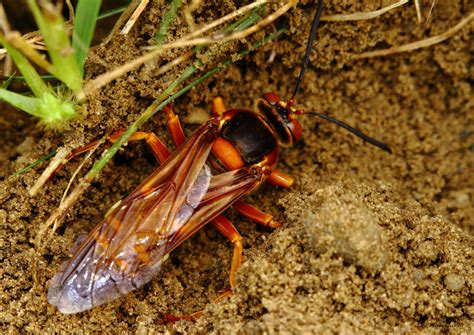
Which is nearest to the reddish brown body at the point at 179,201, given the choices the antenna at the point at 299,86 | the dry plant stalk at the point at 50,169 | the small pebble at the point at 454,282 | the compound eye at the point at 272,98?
the compound eye at the point at 272,98

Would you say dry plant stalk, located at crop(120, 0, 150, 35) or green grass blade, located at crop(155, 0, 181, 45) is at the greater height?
dry plant stalk, located at crop(120, 0, 150, 35)

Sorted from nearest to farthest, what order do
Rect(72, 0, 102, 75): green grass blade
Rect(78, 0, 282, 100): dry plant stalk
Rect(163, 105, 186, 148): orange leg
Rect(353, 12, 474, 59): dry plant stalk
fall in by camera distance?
Rect(78, 0, 282, 100): dry plant stalk
Rect(72, 0, 102, 75): green grass blade
Rect(163, 105, 186, 148): orange leg
Rect(353, 12, 474, 59): dry plant stalk

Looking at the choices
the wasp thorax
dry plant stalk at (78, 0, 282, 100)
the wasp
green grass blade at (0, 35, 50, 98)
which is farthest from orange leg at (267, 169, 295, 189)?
green grass blade at (0, 35, 50, 98)

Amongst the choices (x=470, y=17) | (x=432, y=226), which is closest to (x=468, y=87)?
(x=470, y=17)

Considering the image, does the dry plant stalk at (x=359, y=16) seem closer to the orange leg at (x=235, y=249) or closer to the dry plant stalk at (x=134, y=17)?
the dry plant stalk at (x=134, y=17)

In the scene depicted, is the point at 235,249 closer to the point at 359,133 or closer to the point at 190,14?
the point at 359,133

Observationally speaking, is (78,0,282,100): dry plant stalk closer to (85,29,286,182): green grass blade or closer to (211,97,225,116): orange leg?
(85,29,286,182): green grass blade

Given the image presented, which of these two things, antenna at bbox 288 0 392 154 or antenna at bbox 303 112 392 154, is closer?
antenna at bbox 288 0 392 154

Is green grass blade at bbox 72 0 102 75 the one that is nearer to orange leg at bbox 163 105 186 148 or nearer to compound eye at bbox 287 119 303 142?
orange leg at bbox 163 105 186 148

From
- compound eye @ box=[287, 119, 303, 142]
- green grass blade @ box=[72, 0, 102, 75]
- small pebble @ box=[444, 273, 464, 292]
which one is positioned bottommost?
small pebble @ box=[444, 273, 464, 292]

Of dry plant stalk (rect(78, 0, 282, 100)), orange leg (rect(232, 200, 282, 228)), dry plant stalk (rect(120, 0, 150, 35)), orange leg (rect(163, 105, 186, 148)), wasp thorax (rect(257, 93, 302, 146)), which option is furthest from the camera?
wasp thorax (rect(257, 93, 302, 146))
